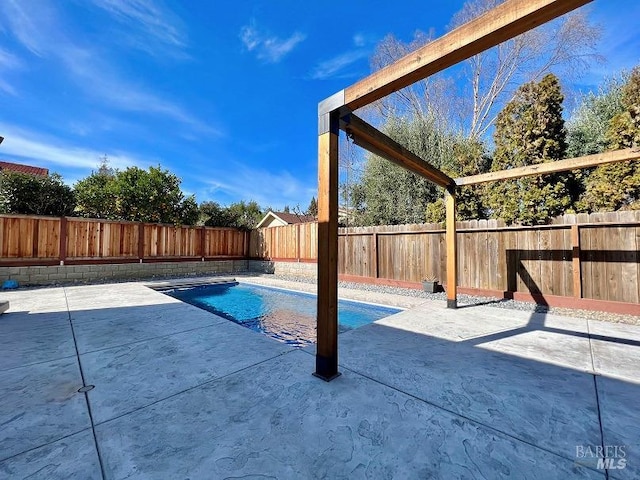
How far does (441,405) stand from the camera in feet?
6.28

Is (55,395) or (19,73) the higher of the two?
(19,73)

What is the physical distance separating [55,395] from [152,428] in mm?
1018

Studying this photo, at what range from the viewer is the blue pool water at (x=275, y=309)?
471 cm

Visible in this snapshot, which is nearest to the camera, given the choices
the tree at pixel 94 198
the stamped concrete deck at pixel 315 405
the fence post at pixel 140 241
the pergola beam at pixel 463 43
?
the stamped concrete deck at pixel 315 405

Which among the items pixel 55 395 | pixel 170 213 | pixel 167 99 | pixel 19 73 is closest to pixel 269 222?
pixel 170 213

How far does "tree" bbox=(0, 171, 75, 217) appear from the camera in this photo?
7.87 metres

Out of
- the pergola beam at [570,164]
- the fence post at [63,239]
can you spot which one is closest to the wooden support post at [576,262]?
the pergola beam at [570,164]

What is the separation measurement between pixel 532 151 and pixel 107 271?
40.1 feet

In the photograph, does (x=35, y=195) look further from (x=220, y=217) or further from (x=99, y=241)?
(x=220, y=217)

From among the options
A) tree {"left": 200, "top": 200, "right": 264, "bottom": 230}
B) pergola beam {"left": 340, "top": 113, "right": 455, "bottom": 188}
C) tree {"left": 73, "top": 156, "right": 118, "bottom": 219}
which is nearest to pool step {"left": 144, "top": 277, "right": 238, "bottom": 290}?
tree {"left": 73, "top": 156, "right": 118, "bottom": 219}

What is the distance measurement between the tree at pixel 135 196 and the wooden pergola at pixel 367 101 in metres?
9.75

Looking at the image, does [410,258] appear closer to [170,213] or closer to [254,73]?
[254,73]

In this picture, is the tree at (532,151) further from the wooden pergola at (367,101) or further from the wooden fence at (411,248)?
the wooden pergola at (367,101)

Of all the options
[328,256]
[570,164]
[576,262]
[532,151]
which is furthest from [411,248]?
[328,256]
